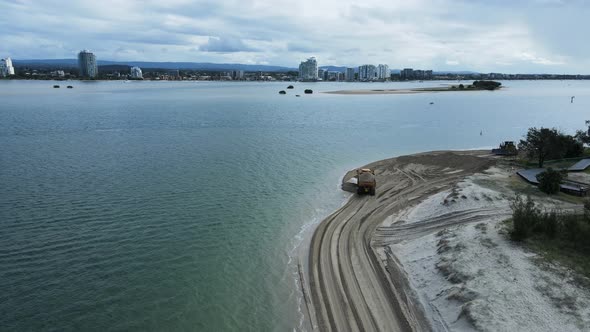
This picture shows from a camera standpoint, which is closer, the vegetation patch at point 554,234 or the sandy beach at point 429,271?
the sandy beach at point 429,271

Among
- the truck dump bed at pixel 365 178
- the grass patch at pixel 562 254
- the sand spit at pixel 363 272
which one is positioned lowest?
the sand spit at pixel 363 272

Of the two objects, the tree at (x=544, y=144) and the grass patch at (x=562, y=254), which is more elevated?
the tree at (x=544, y=144)

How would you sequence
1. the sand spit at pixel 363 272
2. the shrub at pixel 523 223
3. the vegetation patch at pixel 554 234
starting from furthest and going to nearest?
the shrub at pixel 523 223 < the vegetation patch at pixel 554 234 < the sand spit at pixel 363 272

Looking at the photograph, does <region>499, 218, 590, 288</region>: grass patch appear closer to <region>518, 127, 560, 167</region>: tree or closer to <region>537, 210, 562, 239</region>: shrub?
<region>537, 210, 562, 239</region>: shrub

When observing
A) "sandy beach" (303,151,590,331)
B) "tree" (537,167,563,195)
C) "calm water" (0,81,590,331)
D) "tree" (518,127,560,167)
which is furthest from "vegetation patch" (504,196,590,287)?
"tree" (518,127,560,167)

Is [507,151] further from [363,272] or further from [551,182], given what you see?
[363,272]

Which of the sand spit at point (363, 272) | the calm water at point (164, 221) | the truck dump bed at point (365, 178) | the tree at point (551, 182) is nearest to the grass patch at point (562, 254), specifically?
the sand spit at point (363, 272)

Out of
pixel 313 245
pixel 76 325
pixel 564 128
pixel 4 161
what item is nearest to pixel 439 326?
pixel 313 245

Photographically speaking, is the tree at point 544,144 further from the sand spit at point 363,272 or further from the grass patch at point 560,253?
the grass patch at point 560,253
